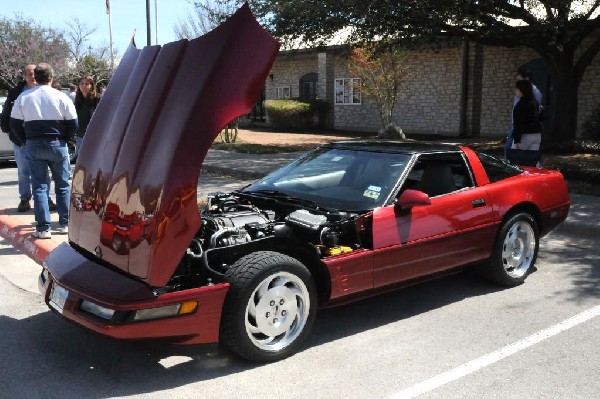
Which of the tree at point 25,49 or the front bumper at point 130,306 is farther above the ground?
A: the tree at point 25,49

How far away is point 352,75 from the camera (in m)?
25.2

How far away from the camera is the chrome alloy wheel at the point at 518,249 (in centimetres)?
543

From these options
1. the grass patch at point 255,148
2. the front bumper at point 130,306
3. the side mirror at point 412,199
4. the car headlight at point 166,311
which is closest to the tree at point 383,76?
the grass patch at point 255,148

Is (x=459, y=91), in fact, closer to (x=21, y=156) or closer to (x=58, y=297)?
(x=21, y=156)

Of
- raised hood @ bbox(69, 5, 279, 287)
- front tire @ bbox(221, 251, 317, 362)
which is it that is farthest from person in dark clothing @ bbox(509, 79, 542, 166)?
raised hood @ bbox(69, 5, 279, 287)

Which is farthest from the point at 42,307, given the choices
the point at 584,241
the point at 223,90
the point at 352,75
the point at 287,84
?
the point at 287,84

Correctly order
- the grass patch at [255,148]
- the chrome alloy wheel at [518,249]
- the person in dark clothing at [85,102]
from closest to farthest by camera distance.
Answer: the chrome alloy wheel at [518,249] → the person in dark clothing at [85,102] → the grass patch at [255,148]

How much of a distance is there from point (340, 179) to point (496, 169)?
60.5 inches

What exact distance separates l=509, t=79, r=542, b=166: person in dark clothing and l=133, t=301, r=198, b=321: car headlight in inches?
229

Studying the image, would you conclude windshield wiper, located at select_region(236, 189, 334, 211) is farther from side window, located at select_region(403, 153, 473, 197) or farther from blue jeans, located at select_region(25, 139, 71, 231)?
blue jeans, located at select_region(25, 139, 71, 231)

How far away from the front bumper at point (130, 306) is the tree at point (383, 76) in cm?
1735

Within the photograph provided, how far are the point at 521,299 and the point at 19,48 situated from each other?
33.3m

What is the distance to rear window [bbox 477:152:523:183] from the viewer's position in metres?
5.45

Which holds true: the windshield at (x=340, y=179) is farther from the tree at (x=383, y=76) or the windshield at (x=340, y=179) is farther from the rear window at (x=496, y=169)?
the tree at (x=383, y=76)
